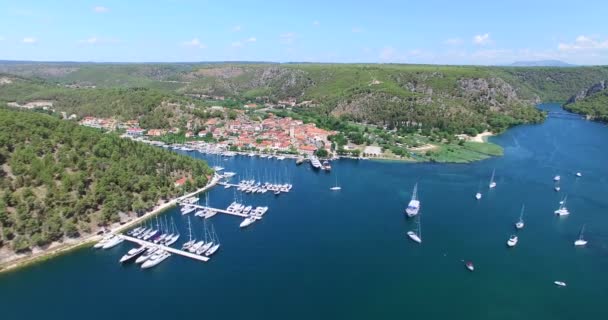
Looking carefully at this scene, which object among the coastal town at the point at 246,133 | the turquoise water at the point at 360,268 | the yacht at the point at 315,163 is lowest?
the turquoise water at the point at 360,268

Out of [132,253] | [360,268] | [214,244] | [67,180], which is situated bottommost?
[360,268]

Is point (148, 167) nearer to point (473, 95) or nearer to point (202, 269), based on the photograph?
point (202, 269)

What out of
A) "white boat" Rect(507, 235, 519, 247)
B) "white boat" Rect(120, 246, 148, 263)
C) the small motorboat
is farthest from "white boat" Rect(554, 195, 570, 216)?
"white boat" Rect(120, 246, 148, 263)

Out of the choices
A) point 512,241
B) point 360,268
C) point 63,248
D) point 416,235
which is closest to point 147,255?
point 63,248

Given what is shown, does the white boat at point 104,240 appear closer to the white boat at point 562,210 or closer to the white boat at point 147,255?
the white boat at point 147,255

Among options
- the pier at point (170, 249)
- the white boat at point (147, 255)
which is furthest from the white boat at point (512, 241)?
the white boat at point (147, 255)

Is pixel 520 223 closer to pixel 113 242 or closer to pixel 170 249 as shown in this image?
pixel 170 249
